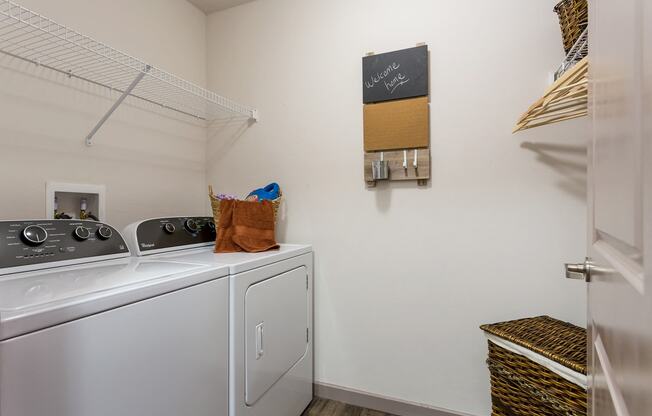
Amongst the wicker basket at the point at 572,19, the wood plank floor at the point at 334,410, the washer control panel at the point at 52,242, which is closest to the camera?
the washer control panel at the point at 52,242

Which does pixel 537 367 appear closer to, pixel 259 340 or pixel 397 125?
pixel 259 340

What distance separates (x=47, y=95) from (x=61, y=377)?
1.35 m

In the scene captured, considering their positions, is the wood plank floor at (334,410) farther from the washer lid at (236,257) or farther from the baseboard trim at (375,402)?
the washer lid at (236,257)

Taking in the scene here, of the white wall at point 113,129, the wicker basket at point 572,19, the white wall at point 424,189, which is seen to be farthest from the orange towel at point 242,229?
the wicker basket at point 572,19

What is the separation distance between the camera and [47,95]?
150 centimetres

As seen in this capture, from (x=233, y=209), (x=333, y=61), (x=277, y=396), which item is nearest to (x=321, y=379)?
(x=277, y=396)

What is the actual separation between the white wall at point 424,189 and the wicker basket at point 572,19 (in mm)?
192

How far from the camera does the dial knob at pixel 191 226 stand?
183 centimetres

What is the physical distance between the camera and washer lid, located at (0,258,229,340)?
703 millimetres

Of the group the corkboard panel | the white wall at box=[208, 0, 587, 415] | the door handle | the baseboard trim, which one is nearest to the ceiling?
the white wall at box=[208, 0, 587, 415]

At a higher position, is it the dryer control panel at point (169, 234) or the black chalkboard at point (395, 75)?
the black chalkboard at point (395, 75)

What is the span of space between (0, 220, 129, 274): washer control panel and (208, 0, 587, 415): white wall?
39.0 inches

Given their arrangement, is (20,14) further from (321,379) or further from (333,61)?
(321,379)

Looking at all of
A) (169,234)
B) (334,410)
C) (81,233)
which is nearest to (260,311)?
(169,234)
